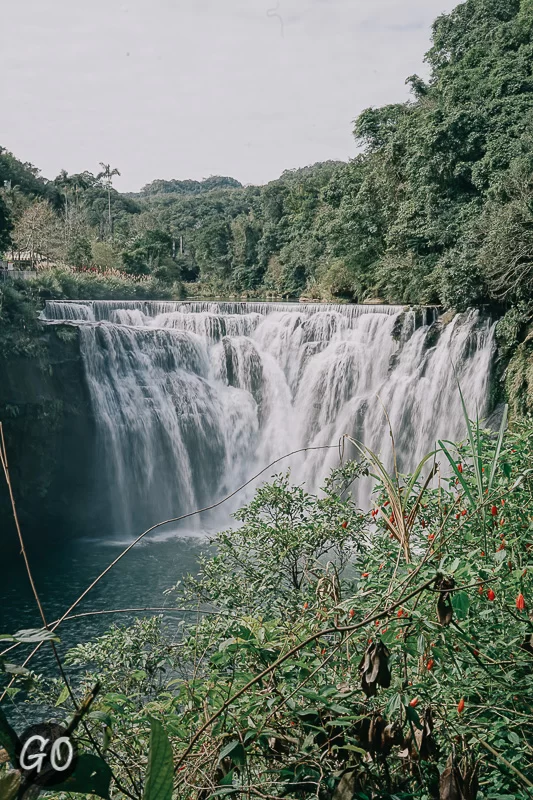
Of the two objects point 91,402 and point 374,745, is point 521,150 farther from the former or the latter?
point 374,745

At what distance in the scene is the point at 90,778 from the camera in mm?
993

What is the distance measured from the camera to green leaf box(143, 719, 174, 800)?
0.95 m

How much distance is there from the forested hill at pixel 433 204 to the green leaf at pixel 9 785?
43.0 feet

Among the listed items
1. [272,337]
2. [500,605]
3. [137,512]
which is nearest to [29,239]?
[272,337]

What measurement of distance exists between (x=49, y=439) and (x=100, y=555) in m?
2.66

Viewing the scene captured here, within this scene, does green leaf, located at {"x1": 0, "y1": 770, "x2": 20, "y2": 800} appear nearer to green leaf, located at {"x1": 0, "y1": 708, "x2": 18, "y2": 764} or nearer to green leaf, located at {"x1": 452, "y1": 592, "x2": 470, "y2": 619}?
green leaf, located at {"x1": 0, "y1": 708, "x2": 18, "y2": 764}

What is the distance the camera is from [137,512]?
14.4m

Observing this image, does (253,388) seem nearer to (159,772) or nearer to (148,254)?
(159,772)

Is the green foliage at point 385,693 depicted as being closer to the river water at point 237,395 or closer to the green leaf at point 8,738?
the green leaf at point 8,738

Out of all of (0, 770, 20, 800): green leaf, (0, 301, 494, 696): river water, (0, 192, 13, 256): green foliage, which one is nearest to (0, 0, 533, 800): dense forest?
(0, 770, 20, 800): green leaf

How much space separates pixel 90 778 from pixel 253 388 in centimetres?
1517

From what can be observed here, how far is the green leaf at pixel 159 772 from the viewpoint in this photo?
945 mm

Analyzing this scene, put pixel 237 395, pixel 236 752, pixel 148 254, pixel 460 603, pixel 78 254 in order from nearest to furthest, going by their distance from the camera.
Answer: pixel 236 752, pixel 460 603, pixel 237 395, pixel 78 254, pixel 148 254

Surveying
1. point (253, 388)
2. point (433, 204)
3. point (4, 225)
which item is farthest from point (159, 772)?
point (433, 204)
